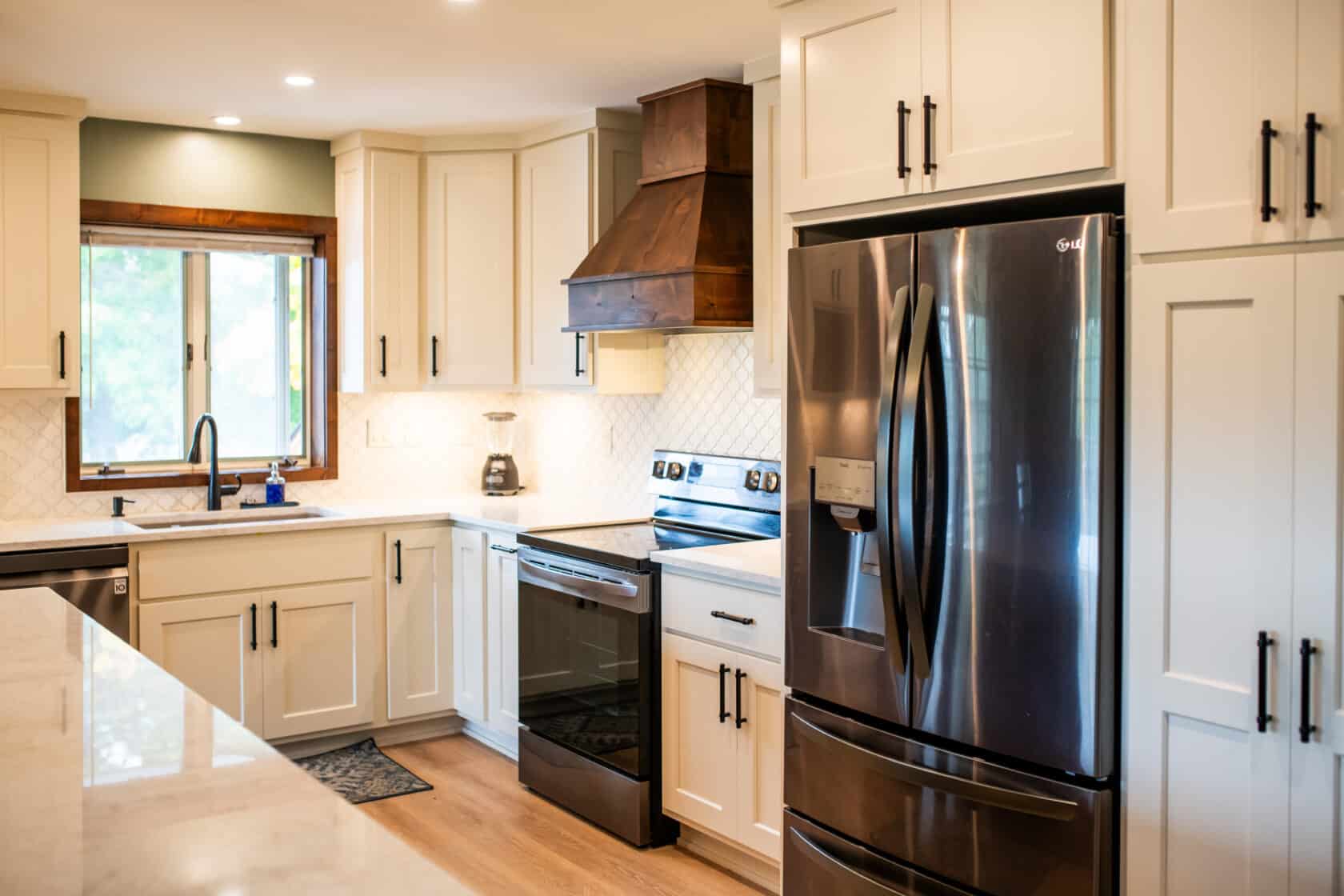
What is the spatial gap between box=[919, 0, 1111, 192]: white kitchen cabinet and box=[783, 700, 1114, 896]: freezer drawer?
119cm

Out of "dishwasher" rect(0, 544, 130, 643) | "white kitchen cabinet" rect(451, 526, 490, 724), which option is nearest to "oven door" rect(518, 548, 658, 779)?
"white kitchen cabinet" rect(451, 526, 490, 724)

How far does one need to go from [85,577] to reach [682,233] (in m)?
2.30

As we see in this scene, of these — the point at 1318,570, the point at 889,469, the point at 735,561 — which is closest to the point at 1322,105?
the point at 1318,570

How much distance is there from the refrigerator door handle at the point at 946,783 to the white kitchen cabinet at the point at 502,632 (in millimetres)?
1771

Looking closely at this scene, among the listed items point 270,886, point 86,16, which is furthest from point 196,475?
point 270,886

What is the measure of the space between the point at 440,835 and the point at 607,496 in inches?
66.6

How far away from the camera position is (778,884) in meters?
3.31

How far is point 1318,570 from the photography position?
1.88 m

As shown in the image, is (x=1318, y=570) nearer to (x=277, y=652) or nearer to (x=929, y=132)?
(x=929, y=132)

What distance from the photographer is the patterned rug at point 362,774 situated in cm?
415

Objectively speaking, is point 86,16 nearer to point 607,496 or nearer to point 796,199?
point 796,199

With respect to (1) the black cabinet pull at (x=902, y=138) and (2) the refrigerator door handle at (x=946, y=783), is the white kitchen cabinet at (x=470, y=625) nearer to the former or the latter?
(2) the refrigerator door handle at (x=946, y=783)

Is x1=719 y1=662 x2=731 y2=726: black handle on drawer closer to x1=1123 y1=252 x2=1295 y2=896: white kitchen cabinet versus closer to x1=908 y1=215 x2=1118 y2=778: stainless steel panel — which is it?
x1=908 y1=215 x2=1118 y2=778: stainless steel panel

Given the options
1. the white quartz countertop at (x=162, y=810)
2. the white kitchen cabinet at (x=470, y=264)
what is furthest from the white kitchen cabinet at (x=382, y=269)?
the white quartz countertop at (x=162, y=810)
